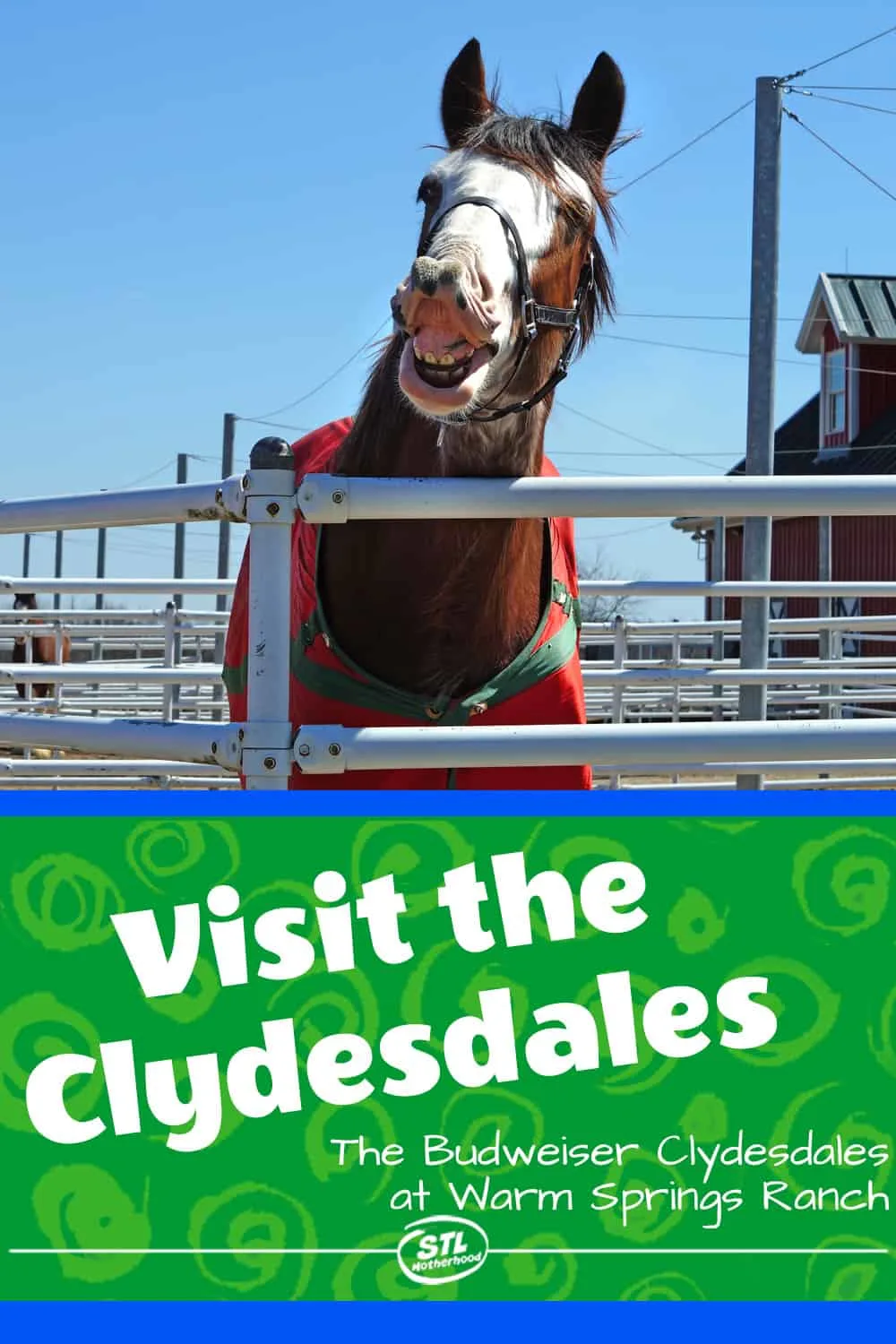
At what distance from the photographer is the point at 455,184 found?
9.62ft

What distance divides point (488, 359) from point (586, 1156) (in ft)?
4.70

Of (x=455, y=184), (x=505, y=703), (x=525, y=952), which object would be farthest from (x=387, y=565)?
(x=525, y=952)

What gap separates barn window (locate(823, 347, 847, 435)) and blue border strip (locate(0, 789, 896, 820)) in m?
23.5

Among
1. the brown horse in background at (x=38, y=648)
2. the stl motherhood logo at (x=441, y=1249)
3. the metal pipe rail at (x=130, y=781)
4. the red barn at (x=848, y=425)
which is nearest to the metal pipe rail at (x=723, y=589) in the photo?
the metal pipe rail at (x=130, y=781)

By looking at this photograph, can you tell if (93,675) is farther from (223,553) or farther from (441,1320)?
(223,553)

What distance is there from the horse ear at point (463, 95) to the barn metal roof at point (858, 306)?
21323 millimetres

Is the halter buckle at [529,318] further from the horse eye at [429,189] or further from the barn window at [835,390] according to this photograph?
the barn window at [835,390]

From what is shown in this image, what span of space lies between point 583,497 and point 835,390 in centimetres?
2365

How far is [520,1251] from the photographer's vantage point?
1.77 m

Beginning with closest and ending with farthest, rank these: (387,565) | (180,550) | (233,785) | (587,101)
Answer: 1. (387,565)
2. (587,101)
3. (233,785)
4. (180,550)

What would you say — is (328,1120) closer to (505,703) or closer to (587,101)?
(505,703)

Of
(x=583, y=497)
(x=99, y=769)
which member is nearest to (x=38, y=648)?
(x=99, y=769)

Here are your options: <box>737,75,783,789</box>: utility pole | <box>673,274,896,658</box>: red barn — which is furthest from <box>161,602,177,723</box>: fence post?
<box>673,274,896,658</box>: red barn

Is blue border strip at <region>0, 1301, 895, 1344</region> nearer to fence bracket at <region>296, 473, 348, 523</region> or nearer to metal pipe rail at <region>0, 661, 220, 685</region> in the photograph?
fence bracket at <region>296, 473, 348, 523</region>
